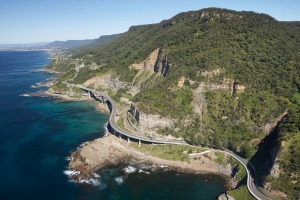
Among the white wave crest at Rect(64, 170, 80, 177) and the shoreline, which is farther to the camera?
the shoreline

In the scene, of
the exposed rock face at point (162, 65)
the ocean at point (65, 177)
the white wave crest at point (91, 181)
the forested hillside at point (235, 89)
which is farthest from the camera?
the exposed rock face at point (162, 65)

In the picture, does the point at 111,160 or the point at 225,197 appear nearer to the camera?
the point at 225,197

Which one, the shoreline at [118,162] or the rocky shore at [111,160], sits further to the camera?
the rocky shore at [111,160]

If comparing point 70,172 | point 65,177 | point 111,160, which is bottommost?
point 111,160

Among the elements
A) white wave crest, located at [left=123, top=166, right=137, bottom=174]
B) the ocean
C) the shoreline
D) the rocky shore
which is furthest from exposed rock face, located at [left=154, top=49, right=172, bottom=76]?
white wave crest, located at [left=123, top=166, right=137, bottom=174]

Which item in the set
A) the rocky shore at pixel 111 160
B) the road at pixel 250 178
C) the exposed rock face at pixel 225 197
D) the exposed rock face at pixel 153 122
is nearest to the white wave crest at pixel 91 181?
the rocky shore at pixel 111 160

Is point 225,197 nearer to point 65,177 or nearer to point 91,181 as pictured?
point 91,181

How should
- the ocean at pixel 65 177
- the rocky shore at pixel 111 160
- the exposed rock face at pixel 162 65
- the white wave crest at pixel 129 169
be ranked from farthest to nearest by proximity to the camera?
the exposed rock face at pixel 162 65 → the rocky shore at pixel 111 160 → the white wave crest at pixel 129 169 → the ocean at pixel 65 177

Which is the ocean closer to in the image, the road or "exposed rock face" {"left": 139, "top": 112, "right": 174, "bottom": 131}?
the road

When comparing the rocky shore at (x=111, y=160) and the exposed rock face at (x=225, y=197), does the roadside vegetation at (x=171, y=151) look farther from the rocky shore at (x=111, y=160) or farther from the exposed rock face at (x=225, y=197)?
the exposed rock face at (x=225, y=197)

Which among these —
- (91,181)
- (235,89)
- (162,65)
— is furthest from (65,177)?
(162,65)

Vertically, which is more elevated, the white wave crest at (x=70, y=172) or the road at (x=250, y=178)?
the road at (x=250, y=178)

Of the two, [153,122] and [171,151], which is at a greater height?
[153,122]
